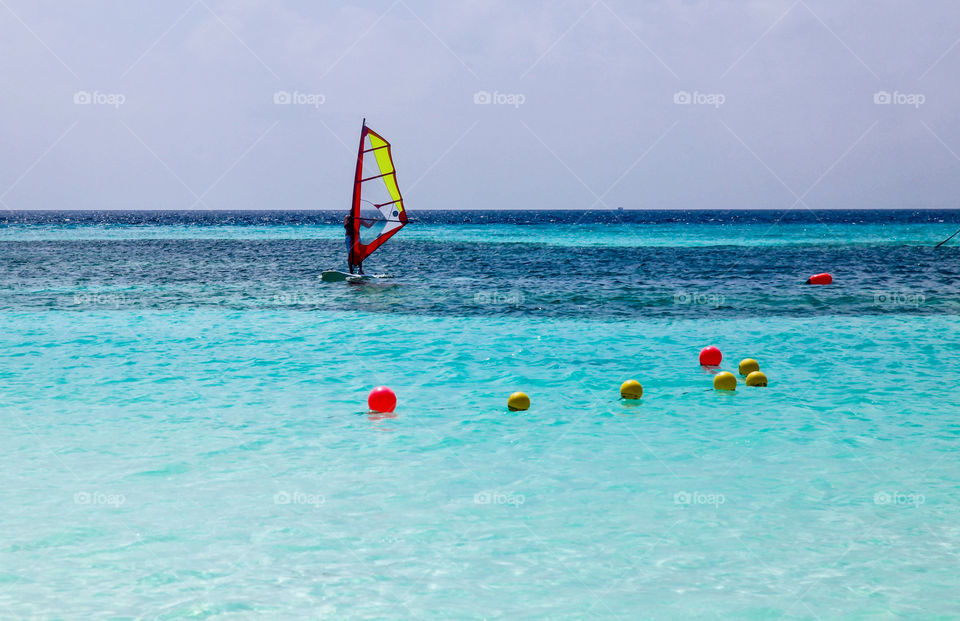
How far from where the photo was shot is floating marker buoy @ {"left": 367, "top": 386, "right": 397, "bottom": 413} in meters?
11.6

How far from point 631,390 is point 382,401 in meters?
3.71

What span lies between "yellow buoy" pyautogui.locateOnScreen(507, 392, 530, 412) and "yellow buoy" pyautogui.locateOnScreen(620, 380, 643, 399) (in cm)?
160

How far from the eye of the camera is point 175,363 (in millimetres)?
15492

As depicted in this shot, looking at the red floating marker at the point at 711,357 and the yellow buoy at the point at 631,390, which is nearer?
the yellow buoy at the point at 631,390

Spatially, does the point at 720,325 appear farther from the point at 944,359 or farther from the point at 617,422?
the point at 617,422

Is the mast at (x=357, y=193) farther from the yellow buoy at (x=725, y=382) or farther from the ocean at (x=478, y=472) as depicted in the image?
the yellow buoy at (x=725, y=382)

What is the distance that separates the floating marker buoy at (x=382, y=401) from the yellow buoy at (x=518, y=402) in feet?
5.45

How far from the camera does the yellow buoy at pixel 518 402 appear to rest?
1173 centimetres

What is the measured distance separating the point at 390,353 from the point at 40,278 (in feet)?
88.3

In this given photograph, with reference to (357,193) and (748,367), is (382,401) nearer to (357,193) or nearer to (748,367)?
(748,367)

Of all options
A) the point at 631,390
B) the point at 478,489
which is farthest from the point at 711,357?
the point at 478,489

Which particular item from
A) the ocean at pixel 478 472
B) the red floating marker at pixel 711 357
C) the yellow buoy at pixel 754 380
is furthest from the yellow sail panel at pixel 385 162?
the yellow buoy at pixel 754 380

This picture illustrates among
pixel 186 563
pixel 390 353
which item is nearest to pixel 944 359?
pixel 390 353

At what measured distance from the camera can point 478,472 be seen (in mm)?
8969
